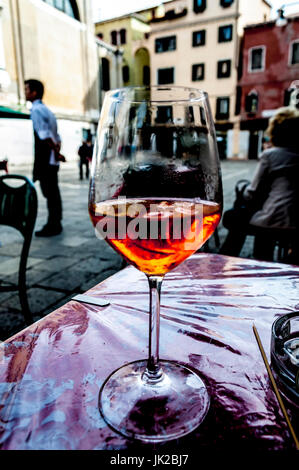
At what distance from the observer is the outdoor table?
404mm

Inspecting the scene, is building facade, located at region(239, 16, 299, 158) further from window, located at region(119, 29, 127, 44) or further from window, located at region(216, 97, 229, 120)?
window, located at region(119, 29, 127, 44)

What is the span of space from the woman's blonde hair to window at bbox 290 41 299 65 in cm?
2178

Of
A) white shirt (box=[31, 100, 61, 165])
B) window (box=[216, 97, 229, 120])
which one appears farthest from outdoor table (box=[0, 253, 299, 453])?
window (box=[216, 97, 229, 120])

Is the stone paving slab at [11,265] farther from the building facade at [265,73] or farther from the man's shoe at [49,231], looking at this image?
the building facade at [265,73]

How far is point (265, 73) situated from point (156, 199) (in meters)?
24.3

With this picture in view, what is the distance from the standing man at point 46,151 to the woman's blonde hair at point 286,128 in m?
2.52

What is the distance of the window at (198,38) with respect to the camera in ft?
74.1

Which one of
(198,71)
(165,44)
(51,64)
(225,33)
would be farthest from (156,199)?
(165,44)

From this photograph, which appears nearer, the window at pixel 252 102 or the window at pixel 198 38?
the window at pixel 252 102

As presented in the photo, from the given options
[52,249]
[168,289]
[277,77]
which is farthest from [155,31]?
[168,289]

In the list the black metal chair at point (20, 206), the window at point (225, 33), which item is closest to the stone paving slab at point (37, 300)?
the black metal chair at point (20, 206)

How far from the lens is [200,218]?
0.48m
